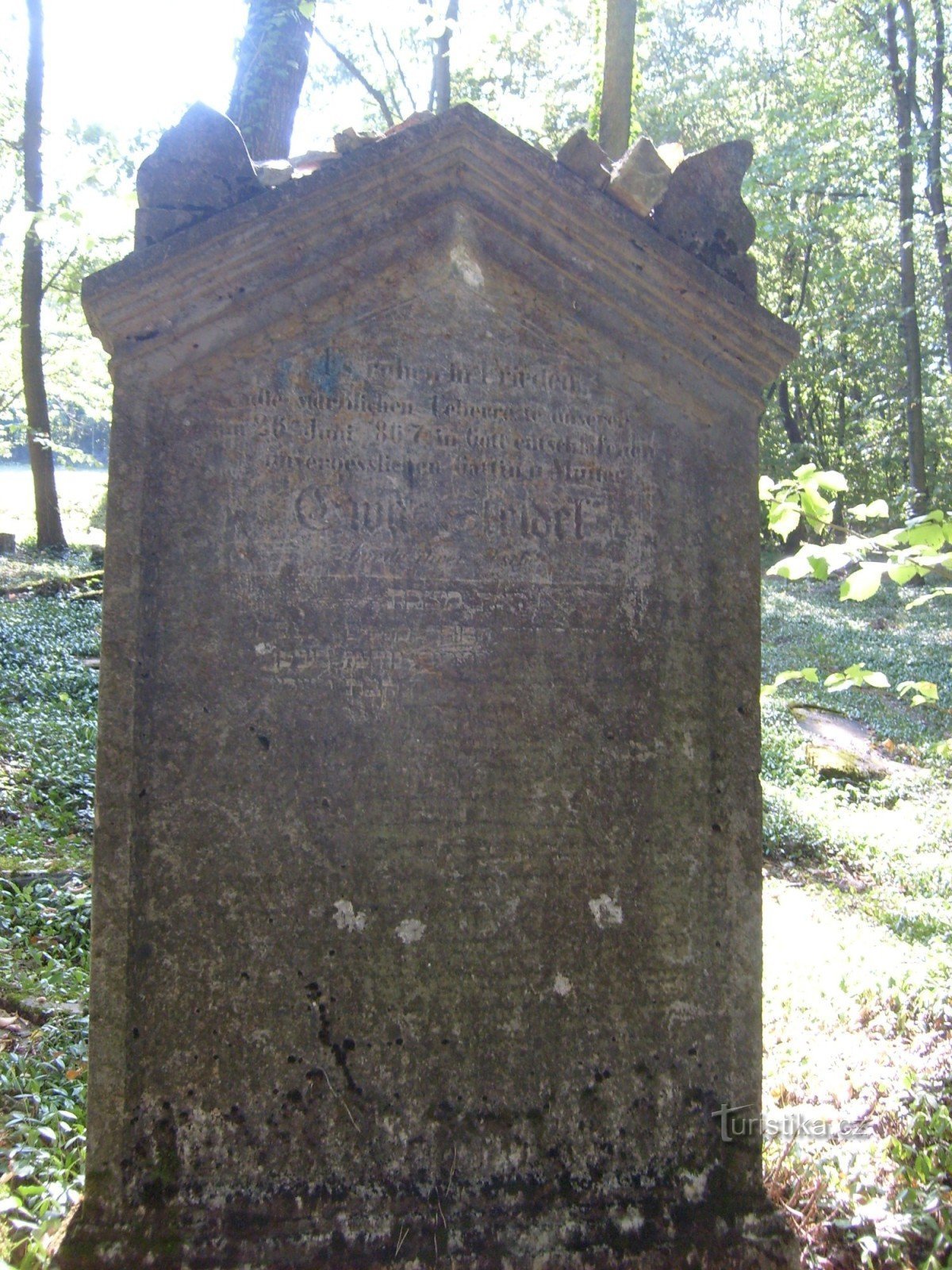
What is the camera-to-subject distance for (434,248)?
9.23ft

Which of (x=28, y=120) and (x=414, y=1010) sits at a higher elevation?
(x=28, y=120)

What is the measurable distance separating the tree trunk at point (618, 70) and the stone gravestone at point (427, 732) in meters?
6.14

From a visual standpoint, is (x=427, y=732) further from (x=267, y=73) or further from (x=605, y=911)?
(x=267, y=73)

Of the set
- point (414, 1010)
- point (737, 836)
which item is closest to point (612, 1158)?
Answer: point (414, 1010)

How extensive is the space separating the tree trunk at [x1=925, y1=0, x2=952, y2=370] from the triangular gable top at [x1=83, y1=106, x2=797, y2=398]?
54.1 feet

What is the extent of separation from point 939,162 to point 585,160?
60.8 feet

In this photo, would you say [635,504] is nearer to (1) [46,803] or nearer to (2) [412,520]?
(2) [412,520]

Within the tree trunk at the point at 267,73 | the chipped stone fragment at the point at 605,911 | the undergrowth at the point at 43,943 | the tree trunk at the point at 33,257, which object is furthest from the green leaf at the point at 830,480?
the tree trunk at the point at 33,257

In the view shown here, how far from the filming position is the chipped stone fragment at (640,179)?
9.39 feet

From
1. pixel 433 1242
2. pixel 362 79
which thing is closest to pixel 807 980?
pixel 433 1242

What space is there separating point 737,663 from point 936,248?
62.4ft

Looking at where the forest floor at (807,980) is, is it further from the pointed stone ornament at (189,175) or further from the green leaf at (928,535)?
the pointed stone ornament at (189,175)

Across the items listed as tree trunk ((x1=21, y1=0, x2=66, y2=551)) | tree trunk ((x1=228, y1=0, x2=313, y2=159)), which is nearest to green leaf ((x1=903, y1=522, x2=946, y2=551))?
tree trunk ((x1=228, y1=0, x2=313, y2=159))

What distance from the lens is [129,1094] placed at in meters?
2.58
